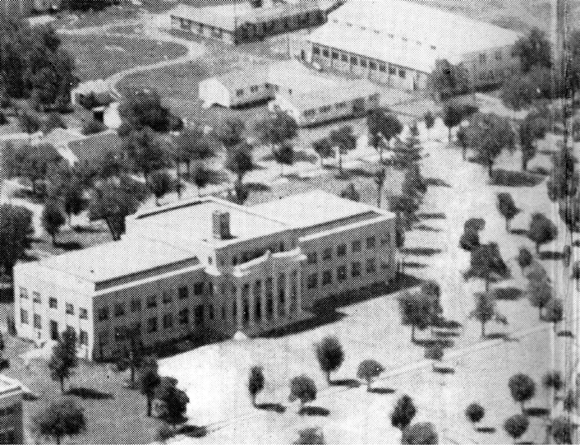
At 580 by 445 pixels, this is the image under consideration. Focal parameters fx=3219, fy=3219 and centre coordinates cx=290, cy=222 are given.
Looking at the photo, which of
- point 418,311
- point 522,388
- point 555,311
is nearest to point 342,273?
point 418,311

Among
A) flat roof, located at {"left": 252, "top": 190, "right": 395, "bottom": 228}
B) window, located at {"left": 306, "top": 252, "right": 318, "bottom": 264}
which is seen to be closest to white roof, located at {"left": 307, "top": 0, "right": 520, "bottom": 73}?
flat roof, located at {"left": 252, "top": 190, "right": 395, "bottom": 228}

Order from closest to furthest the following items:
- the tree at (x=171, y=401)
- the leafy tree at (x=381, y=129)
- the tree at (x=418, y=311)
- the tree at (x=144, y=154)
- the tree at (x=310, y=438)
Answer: the tree at (x=310, y=438), the tree at (x=171, y=401), the tree at (x=418, y=311), the tree at (x=144, y=154), the leafy tree at (x=381, y=129)

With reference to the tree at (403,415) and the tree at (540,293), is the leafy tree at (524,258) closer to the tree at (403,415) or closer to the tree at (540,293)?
the tree at (540,293)

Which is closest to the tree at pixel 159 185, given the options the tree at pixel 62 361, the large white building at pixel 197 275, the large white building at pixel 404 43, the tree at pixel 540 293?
the large white building at pixel 197 275

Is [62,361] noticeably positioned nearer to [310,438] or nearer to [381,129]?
[310,438]

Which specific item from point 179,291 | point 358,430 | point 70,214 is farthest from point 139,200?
point 358,430
